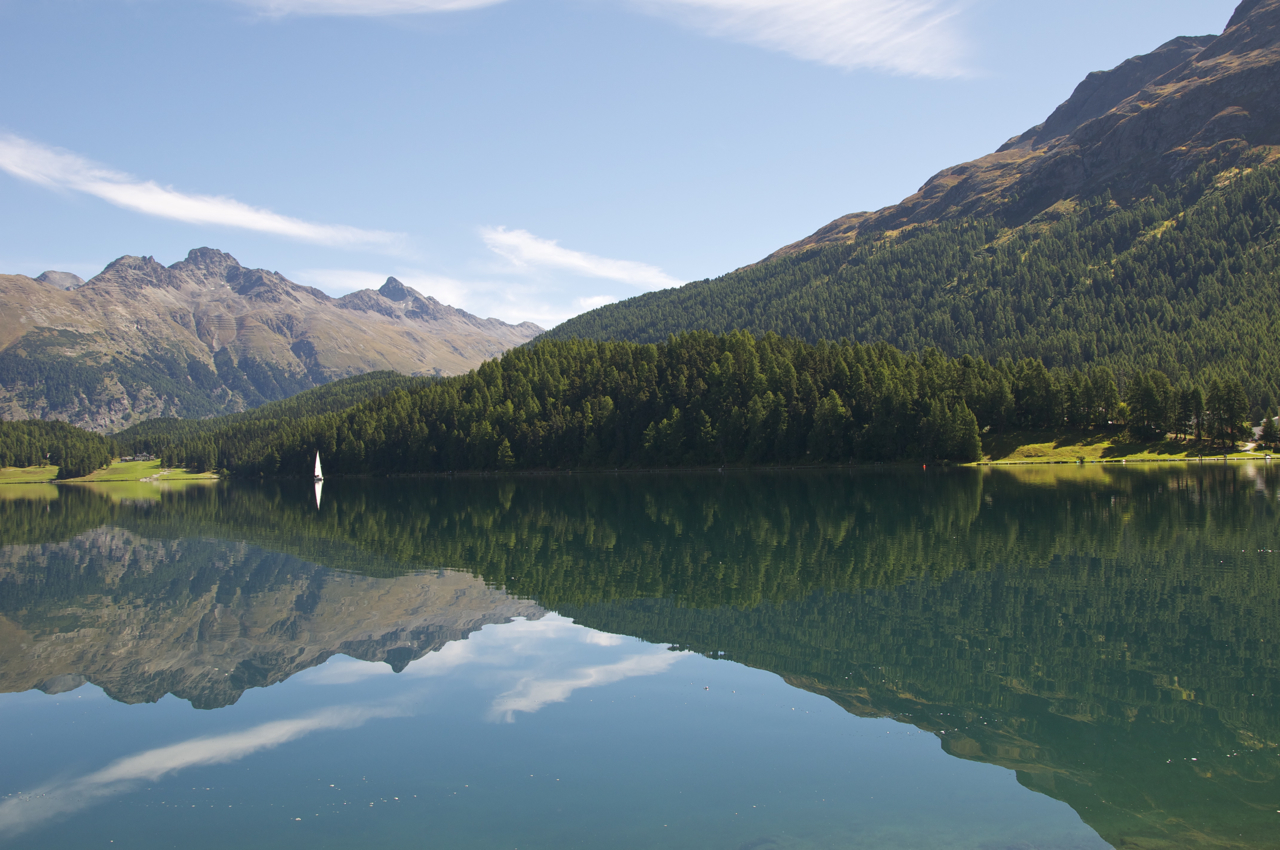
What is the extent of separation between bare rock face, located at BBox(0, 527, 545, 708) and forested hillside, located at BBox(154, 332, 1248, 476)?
100287mm

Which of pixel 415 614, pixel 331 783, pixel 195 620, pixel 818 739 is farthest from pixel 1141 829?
pixel 195 620

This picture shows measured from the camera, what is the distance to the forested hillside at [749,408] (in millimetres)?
131750

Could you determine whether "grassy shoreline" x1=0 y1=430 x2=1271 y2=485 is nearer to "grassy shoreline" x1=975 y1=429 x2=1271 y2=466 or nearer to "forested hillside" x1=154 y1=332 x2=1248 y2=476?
"grassy shoreline" x1=975 y1=429 x2=1271 y2=466

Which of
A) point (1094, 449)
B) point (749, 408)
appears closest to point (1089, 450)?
point (1094, 449)

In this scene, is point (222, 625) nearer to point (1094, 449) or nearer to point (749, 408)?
point (749, 408)

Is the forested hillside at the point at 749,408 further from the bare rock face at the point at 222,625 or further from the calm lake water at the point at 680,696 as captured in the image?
the bare rock face at the point at 222,625

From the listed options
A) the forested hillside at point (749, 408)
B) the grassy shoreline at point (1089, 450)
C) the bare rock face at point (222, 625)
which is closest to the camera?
the bare rock face at point (222, 625)

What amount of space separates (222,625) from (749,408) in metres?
113

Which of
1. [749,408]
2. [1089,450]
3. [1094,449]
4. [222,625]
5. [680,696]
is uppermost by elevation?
[749,408]

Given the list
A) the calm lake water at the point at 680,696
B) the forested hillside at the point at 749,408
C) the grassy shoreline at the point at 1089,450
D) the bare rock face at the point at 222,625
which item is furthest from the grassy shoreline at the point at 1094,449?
the bare rock face at the point at 222,625

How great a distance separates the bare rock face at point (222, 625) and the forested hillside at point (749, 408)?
329 feet

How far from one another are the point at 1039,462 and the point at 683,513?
278ft

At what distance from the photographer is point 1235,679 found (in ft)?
67.1

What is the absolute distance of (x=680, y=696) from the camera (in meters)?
22.2
